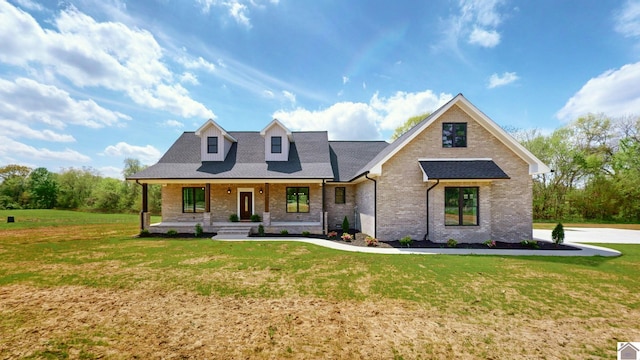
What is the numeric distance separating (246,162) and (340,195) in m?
7.10

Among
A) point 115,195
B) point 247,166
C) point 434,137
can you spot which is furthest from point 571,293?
point 115,195

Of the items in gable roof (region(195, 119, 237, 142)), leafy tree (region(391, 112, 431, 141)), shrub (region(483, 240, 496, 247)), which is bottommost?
shrub (region(483, 240, 496, 247))

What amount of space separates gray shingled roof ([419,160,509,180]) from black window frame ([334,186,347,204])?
6366 mm

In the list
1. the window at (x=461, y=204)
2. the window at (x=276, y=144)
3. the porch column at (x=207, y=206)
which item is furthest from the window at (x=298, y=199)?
the window at (x=461, y=204)

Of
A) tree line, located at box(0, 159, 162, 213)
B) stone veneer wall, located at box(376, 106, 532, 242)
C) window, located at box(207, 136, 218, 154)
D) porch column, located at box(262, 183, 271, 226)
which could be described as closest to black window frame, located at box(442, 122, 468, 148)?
stone veneer wall, located at box(376, 106, 532, 242)

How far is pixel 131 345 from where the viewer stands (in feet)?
14.1

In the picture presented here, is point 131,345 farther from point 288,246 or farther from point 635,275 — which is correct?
point 635,275

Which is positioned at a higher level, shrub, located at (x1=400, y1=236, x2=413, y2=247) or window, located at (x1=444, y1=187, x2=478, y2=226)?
window, located at (x1=444, y1=187, x2=478, y2=226)

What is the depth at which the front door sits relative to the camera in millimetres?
17641

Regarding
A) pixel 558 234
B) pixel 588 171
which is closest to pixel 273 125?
pixel 558 234

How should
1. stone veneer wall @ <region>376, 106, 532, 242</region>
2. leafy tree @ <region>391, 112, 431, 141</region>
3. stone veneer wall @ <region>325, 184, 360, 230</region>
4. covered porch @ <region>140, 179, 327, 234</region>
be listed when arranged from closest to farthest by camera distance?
stone veneer wall @ <region>376, 106, 532, 242</region> → covered porch @ <region>140, 179, 327, 234</region> → stone veneer wall @ <region>325, 184, 360, 230</region> → leafy tree @ <region>391, 112, 431, 141</region>

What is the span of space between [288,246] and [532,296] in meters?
8.99

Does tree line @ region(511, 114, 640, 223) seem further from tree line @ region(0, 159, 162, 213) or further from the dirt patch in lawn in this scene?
tree line @ region(0, 159, 162, 213)

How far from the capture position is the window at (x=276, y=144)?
18.5 metres
